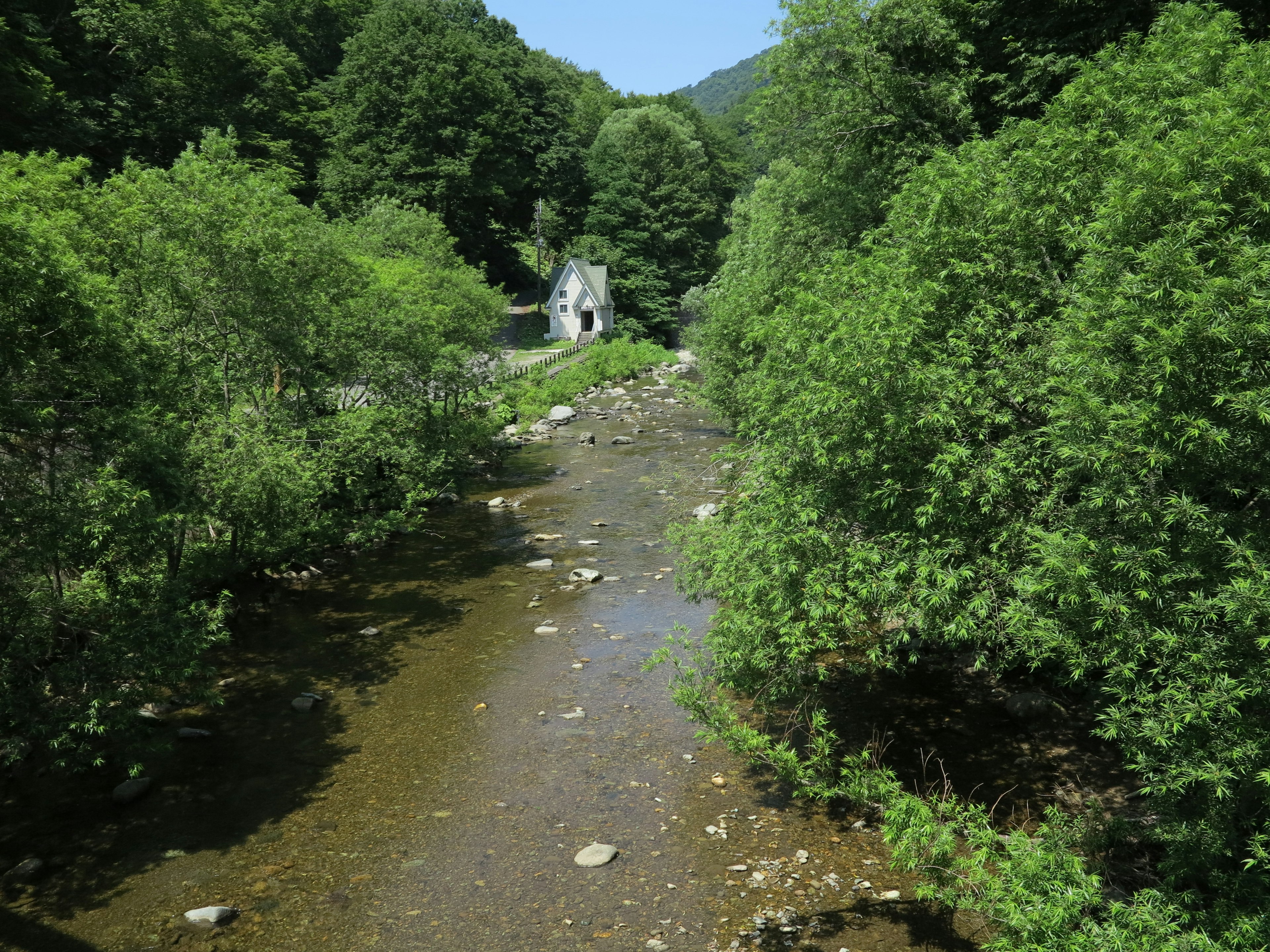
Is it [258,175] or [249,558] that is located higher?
[258,175]

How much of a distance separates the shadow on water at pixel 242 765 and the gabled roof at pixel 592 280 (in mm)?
52224

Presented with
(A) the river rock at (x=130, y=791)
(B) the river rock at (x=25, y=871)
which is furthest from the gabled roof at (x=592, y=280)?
(B) the river rock at (x=25, y=871)

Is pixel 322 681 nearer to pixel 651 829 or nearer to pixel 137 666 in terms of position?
pixel 137 666

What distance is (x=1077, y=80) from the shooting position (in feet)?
35.7

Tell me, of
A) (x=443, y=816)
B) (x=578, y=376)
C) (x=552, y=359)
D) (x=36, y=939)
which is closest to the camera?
(x=36, y=939)

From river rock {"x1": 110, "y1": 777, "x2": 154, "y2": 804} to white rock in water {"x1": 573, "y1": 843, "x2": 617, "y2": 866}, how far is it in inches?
248

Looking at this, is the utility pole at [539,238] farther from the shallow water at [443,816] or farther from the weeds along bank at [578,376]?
the shallow water at [443,816]

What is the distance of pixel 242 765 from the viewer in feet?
39.9

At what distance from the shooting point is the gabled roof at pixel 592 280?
Result: 69.4 m

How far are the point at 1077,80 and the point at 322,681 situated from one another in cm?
1521

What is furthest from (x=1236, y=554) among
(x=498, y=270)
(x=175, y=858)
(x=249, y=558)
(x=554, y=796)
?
(x=498, y=270)

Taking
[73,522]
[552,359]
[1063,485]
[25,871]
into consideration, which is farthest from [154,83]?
[1063,485]

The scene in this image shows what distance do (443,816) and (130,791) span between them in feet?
14.5

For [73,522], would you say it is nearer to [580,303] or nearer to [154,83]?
[154,83]
